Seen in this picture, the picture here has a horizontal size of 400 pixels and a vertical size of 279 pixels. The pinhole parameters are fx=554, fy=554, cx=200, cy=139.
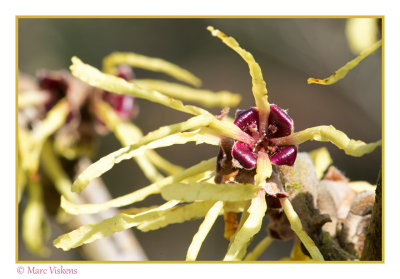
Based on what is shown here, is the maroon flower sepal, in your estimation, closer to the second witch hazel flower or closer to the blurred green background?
the second witch hazel flower

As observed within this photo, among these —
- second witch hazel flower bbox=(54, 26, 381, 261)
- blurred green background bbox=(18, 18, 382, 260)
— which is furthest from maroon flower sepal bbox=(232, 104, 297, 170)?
blurred green background bbox=(18, 18, 382, 260)

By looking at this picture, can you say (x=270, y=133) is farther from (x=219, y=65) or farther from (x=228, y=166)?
(x=219, y=65)

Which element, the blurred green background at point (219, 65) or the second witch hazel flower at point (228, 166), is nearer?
the second witch hazel flower at point (228, 166)

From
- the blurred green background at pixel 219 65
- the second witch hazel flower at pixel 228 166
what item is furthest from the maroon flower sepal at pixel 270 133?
the blurred green background at pixel 219 65

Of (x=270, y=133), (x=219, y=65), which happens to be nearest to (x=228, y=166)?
(x=270, y=133)

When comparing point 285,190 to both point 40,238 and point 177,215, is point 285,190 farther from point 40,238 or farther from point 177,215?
point 40,238

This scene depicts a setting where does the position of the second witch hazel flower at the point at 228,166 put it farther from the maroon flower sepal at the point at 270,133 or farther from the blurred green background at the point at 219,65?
the blurred green background at the point at 219,65
